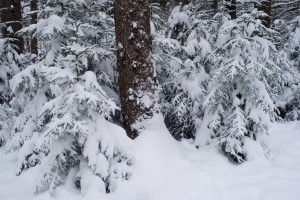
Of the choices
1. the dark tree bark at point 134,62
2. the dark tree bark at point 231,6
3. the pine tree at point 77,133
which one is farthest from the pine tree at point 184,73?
the pine tree at point 77,133

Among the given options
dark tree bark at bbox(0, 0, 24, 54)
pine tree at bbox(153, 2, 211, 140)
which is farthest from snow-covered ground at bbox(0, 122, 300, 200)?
dark tree bark at bbox(0, 0, 24, 54)

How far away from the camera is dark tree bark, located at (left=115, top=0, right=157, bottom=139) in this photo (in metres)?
5.51

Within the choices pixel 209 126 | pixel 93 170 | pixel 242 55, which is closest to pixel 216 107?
pixel 209 126

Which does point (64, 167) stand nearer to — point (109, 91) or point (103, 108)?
point (103, 108)

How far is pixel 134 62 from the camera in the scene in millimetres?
5520

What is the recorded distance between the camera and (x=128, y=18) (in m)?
5.50

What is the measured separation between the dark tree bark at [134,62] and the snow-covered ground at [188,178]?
0.46 metres

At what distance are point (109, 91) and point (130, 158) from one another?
1.91 m

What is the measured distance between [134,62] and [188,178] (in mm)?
2235

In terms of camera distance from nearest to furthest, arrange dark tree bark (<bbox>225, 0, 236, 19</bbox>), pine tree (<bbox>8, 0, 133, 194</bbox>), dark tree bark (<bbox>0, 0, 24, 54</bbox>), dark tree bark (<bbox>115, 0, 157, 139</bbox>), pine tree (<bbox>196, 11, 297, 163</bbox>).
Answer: pine tree (<bbox>8, 0, 133, 194</bbox>), dark tree bark (<bbox>115, 0, 157, 139</bbox>), pine tree (<bbox>196, 11, 297, 163</bbox>), dark tree bark (<bbox>225, 0, 236, 19</bbox>), dark tree bark (<bbox>0, 0, 24, 54</bbox>)

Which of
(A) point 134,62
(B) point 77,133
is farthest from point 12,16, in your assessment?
(B) point 77,133

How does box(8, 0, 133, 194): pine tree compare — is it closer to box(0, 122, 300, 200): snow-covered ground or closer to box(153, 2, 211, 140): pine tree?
box(0, 122, 300, 200): snow-covered ground

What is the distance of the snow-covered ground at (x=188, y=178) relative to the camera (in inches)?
182

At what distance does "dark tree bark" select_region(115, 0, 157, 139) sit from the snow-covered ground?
0.46m
